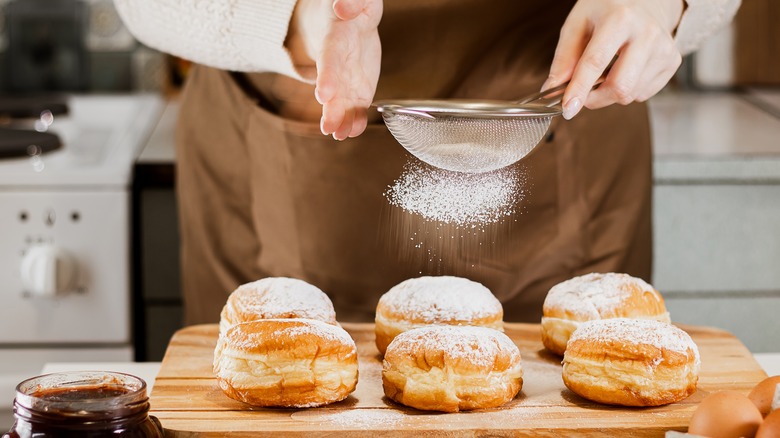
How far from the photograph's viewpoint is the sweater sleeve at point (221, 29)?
129cm

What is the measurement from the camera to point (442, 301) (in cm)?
115

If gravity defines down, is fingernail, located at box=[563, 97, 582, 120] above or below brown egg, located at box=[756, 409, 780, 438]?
above

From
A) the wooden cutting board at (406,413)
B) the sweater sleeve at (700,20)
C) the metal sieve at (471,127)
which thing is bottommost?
the wooden cutting board at (406,413)

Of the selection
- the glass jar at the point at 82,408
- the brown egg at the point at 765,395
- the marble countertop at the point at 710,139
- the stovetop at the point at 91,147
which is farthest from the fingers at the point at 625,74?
the stovetop at the point at 91,147

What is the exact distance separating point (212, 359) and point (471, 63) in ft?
1.93

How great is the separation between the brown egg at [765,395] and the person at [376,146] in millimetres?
424

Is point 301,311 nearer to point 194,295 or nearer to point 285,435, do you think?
point 285,435

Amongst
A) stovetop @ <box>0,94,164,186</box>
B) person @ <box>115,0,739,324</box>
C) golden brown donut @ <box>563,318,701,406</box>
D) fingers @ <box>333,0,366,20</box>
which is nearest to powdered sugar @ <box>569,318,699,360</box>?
golden brown donut @ <box>563,318,701,406</box>

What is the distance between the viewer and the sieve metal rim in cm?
104

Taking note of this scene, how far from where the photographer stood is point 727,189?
1.85m

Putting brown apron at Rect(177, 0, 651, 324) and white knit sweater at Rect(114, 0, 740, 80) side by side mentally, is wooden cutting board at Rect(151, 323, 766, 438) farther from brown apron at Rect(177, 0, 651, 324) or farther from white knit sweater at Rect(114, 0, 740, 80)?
white knit sweater at Rect(114, 0, 740, 80)

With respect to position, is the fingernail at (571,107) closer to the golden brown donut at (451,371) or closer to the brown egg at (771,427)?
the golden brown donut at (451,371)

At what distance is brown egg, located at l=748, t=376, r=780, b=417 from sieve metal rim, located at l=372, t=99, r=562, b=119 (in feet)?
1.13

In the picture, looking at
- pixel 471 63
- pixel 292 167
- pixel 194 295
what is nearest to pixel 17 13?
pixel 194 295
